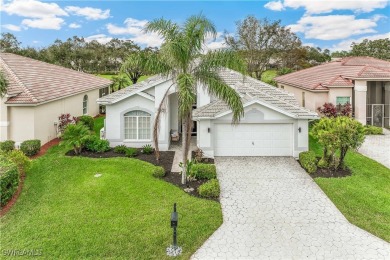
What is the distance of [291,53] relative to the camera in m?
56.0

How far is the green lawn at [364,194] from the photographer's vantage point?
939 centimetres

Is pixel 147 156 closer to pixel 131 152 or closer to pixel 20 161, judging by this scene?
pixel 131 152

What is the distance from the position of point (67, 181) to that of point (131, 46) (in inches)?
1885

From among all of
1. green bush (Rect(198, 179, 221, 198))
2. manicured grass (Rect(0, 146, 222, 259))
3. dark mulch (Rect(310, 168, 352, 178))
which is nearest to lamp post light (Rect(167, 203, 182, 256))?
manicured grass (Rect(0, 146, 222, 259))

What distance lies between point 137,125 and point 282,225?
11.2 m

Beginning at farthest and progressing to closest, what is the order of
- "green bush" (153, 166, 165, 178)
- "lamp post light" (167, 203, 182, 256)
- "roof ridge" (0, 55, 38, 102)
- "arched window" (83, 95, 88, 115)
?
1. "arched window" (83, 95, 88, 115)
2. "roof ridge" (0, 55, 38, 102)
3. "green bush" (153, 166, 165, 178)
4. "lamp post light" (167, 203, 182, 256)

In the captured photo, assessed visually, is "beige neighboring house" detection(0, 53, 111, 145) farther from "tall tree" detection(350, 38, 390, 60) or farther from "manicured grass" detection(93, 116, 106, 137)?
"tall tree" detection(350, 38, 390, 60)

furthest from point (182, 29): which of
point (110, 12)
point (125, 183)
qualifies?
point (110, 12)

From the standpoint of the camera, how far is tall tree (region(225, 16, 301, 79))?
53062 millimetres

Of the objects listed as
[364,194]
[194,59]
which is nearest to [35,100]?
[194,59]

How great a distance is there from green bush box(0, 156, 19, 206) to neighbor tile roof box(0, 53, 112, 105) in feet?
20.7

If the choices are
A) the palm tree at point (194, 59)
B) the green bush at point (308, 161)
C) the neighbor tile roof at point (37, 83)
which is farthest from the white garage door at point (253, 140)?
the neighbor tile roof at point (37, 83)

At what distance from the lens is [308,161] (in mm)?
14219

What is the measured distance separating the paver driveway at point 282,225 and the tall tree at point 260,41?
1713 inches
